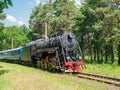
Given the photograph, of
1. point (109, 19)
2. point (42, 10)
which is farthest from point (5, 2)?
point (42, 10)

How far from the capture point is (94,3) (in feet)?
130

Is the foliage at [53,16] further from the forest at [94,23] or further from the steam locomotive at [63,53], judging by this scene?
the steam locomotive at [63,53]

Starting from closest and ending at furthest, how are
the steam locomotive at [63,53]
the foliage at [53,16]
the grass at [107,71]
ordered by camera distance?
the grass at [107,71], the steam locomotive at [63,53], the foliage at [53,16]

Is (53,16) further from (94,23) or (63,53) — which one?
(63,53)

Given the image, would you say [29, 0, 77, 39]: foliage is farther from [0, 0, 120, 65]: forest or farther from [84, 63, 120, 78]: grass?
[84, 63, 120, 78]: grass

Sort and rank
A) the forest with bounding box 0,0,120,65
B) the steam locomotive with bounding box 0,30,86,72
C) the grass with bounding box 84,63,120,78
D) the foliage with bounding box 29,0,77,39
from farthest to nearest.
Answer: the foliage with bounding box 29,0,77,39
the forest with bounding box 0,0,120,65
the steam locomotive with bounding box 0,30,86,72
the grass with bounding box 84,63,120,78

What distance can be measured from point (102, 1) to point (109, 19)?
455cm

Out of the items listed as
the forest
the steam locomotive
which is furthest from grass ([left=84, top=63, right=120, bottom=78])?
the forest

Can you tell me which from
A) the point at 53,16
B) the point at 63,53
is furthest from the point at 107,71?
the point at 53,16

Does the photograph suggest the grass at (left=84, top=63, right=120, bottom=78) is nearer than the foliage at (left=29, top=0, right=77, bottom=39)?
Yes

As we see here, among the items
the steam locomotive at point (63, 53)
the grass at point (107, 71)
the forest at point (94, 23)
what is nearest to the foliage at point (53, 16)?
the forest at point (94, 23)

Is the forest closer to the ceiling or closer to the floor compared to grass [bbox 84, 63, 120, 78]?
closer to the ceiling

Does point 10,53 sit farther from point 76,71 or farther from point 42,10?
point 42,10

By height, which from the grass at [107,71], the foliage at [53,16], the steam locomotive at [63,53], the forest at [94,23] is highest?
the foliage at [53,16]
